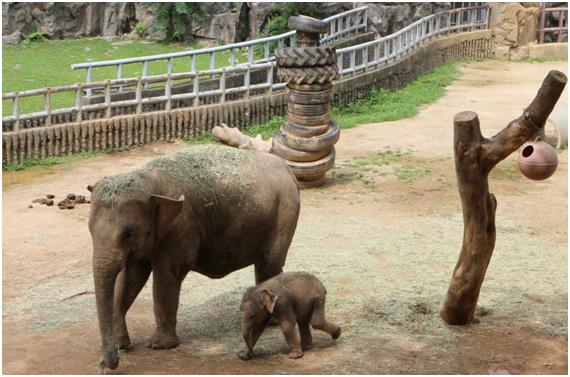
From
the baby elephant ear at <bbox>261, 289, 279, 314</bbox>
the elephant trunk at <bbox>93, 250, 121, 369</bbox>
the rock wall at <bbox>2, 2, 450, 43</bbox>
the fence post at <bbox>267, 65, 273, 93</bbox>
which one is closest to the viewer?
the elephant trunk at <bbox>93, 250, 121, 369</bbox>

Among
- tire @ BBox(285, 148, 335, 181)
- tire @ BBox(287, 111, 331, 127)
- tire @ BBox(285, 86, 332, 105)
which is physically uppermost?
tire @ BBox(285, 86, 332, 105)

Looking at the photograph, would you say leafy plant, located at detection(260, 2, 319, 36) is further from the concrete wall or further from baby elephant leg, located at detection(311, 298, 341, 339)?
baby elephant leg, located at detection(311, 298, 341, 339)

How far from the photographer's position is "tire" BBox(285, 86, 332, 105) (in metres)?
14.6

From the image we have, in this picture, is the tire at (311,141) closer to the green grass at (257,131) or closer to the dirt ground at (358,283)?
the dirt ground at (358,283)

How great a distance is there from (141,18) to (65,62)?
577cm

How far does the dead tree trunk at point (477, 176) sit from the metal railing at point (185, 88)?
29.1ft

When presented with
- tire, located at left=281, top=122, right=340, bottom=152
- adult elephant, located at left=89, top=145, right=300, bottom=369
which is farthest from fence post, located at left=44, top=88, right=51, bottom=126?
adult elephant, located at left=89, top=145, right=300, bottom=369

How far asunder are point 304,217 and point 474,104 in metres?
10.0

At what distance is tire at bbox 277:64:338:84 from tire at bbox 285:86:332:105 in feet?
0.60

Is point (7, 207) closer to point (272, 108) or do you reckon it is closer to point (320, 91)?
point (320, 91)

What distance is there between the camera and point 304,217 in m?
13.4

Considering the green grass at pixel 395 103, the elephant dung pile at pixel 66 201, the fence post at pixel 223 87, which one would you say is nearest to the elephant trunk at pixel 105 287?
the elephant dung pile at pixel 66 201

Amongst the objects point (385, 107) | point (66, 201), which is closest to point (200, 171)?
point (66, 201)

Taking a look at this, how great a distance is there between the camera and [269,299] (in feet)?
26.9
